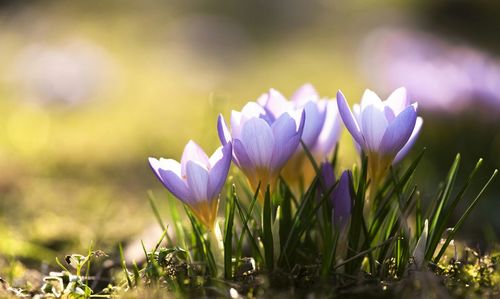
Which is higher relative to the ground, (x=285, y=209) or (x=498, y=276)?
(x=285, y=209)

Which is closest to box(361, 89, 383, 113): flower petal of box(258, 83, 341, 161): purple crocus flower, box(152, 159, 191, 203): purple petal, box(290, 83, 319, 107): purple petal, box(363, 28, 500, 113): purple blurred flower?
box(258, 83, 341, 161): purple crocus flower

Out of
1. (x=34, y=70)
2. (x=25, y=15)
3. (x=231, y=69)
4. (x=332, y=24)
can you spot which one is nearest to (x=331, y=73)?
(x=231, y=69)

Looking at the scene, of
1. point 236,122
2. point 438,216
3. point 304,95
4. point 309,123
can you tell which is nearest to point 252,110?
point 236,122

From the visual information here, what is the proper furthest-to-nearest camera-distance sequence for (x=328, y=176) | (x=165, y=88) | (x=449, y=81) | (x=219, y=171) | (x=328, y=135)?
(x=165, y=88)
(x=449, y=81)
(x=328, y=135)
(x=328, y=176)
(x=219, y=171)

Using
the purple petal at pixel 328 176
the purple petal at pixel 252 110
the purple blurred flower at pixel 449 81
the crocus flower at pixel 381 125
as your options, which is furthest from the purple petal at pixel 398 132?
the purple blurred flower at pixel 449 81

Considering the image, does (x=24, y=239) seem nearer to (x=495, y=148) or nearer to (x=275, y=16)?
(x=495, y=148)

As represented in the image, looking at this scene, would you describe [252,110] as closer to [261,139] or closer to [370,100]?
[261,139]

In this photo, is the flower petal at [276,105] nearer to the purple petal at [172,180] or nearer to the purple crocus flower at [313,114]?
the purple crocus flower at [313,114]
